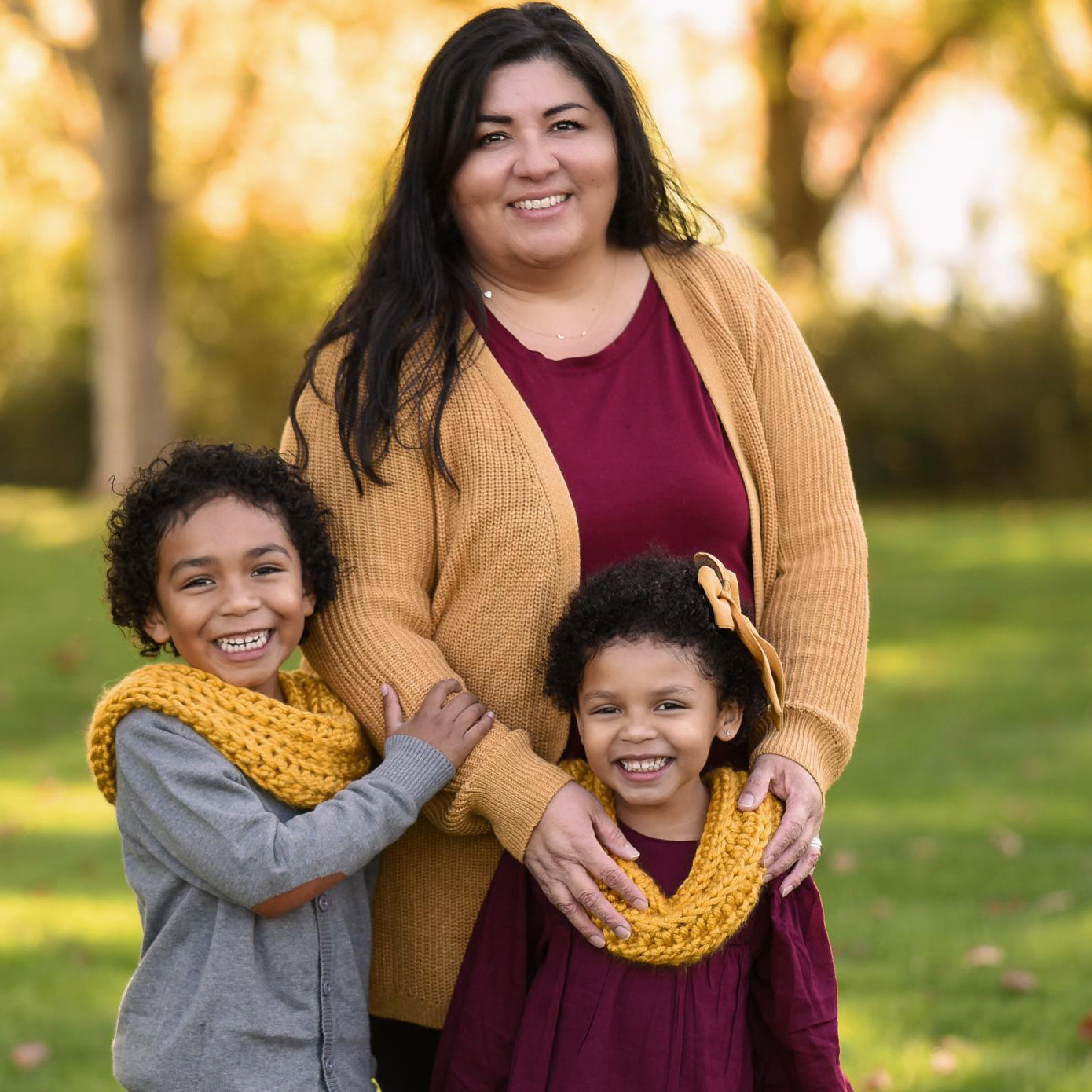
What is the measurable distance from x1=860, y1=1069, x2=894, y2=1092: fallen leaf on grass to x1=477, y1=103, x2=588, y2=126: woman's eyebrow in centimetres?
255

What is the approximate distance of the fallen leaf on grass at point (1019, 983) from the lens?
4.60m

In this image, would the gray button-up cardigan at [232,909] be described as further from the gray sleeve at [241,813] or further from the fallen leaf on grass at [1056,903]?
the fallen leaf on grass at [1056,903]

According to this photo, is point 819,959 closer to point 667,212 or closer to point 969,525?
point 667,212

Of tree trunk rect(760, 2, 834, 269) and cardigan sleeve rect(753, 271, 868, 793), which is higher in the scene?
tree trunk rect(760, 2, 834, 269)

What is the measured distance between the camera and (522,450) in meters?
2.79

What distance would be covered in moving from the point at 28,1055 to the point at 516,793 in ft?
7.42

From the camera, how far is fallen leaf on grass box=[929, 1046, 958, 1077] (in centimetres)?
406

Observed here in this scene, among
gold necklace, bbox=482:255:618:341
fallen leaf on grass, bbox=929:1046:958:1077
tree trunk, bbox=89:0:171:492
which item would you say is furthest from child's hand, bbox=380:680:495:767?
tree trunk, bbox=89:0:171:492

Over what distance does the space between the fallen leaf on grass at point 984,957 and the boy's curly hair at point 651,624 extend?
2.47 m

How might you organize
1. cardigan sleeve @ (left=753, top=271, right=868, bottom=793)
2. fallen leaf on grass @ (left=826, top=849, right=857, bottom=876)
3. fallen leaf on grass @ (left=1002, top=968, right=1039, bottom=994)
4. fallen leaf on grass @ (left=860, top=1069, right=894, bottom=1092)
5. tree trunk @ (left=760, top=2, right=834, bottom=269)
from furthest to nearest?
tree trunk @ (left=760, top=2, right=834, bottom=269)
fallen leaf on grass @ (left=826, top=849, right=857, bottom=876)
fallen leaf on grass @ (left=1002, top=968, right=1039, bottom=994)
fallen leaf on grass @ (left=860, top=1069, right=894, bottom=1092)
cardigan sleeve @ (left=753, top=271, right=868, bottom=793)

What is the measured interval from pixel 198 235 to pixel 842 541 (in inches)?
694

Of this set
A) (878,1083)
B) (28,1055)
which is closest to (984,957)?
(878,1083)

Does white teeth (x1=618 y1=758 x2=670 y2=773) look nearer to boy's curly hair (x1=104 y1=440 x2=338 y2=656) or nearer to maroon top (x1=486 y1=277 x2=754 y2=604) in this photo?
maroon top (x1=486 y1=277 x2=754 y2=604)

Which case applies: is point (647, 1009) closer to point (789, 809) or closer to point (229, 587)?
point (789, 809)
